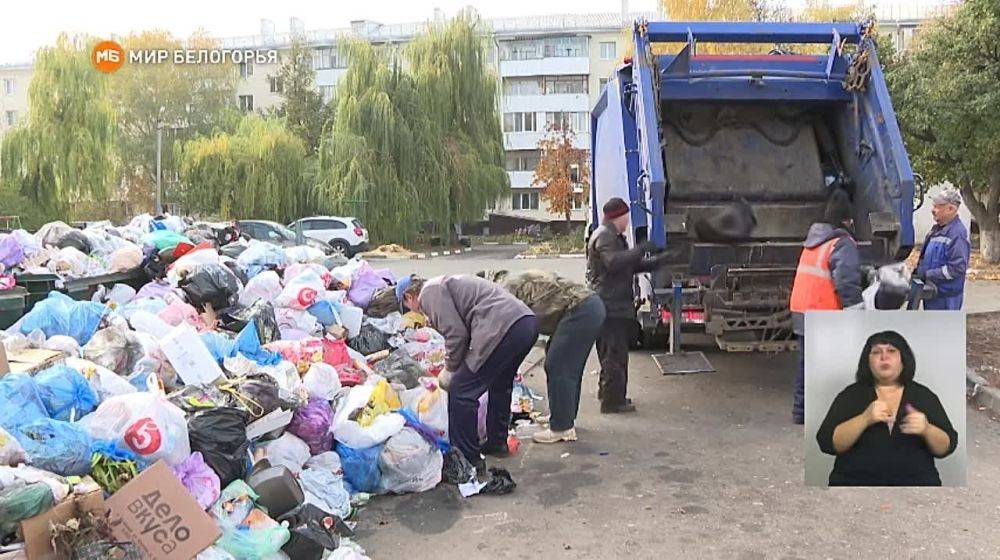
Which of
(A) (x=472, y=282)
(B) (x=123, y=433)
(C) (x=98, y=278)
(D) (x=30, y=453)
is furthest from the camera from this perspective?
(C) (x=98, y=278)

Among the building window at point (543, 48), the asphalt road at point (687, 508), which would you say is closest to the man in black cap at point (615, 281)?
the asphalt road at point (687, 508)

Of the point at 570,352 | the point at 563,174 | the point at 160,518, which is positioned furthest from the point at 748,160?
the point at 563,174

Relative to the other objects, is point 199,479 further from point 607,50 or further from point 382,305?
point 607,50

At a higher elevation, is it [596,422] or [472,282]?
[472,282]

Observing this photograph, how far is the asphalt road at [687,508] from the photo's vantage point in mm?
3885

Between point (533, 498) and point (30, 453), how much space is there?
2.36m

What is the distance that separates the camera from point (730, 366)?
25.4ft

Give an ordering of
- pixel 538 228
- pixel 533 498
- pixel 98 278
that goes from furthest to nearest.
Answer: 1. pixel 538 228
2. pixel 98 278
3. pixel 533 498

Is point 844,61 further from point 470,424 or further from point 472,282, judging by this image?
point 470,424

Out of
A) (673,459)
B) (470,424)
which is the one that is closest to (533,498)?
(470,424)

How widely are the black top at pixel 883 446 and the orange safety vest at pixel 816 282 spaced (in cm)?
315

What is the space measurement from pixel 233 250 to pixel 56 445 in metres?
5.56

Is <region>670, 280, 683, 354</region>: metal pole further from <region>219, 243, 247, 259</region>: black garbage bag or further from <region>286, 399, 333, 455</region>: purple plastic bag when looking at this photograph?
<region>219, 243, 247, 259</region>: black garbage bag

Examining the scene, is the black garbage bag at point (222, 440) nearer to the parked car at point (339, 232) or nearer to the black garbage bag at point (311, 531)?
the black garbage bag at point (311, 531)
